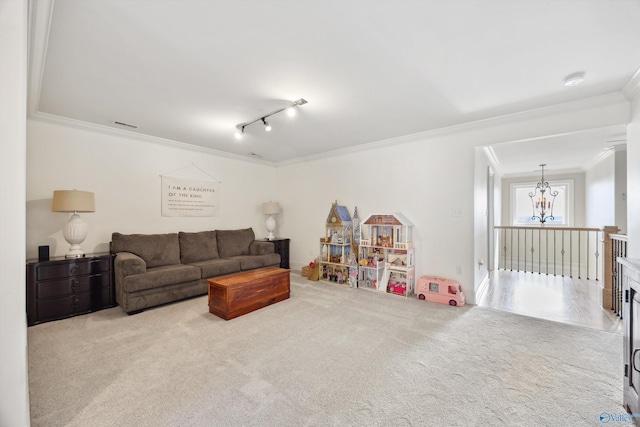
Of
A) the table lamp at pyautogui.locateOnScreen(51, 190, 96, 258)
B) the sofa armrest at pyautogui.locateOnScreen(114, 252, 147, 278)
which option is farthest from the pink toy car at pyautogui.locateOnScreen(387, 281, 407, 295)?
the table lamp at pyautogui.locateOnScreen(51, 190, 96, 258)

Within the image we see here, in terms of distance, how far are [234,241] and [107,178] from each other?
2125 millimetres

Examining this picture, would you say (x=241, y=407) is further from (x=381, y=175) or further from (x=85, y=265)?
(x=381, y=175)

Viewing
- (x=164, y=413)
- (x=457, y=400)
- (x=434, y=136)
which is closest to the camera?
(x=164, y=413)

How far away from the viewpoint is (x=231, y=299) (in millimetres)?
3029

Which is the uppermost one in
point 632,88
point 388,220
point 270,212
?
point 632,88

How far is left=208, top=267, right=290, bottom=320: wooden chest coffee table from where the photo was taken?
3.03m

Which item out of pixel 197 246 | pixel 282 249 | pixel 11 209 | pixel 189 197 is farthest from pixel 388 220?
pixel 11 209

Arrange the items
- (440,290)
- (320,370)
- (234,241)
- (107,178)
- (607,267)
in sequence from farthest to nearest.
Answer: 1. (234,241)
2. (107,178)
3. (440,290)
4. (607,267)
5. (320,370)

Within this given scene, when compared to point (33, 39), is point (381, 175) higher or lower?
lower

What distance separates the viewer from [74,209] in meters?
3.12

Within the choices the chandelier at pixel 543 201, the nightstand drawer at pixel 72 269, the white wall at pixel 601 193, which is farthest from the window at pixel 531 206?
the nightstand drawer at pixel 72 269

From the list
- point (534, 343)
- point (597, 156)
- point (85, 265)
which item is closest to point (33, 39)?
point (85, 265)

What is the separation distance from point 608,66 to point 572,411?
2637 mm

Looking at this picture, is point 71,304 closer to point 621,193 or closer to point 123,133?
point 123,133
